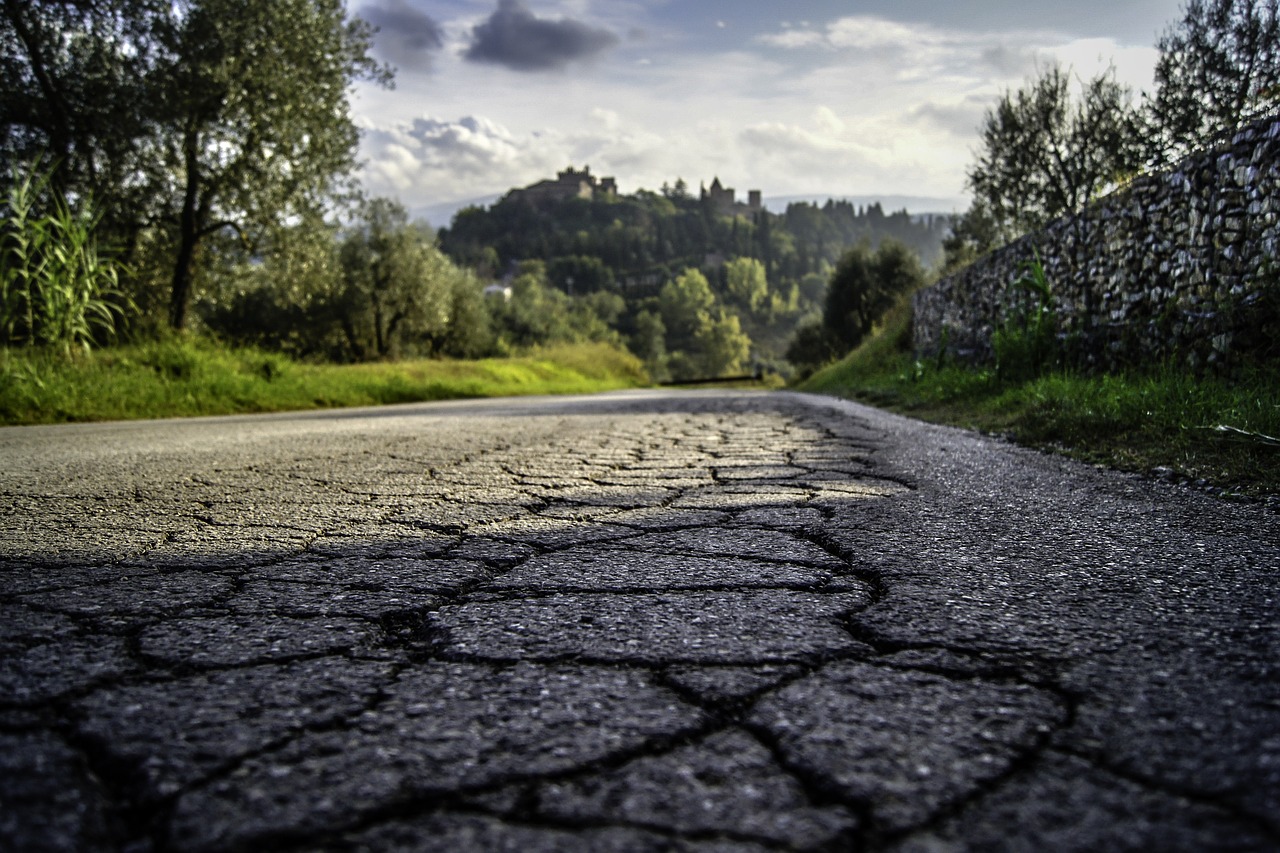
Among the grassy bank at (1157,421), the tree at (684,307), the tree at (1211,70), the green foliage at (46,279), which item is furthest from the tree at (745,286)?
the green foliage at (46,279)

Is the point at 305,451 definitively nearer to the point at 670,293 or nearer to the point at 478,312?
the point at 478,312

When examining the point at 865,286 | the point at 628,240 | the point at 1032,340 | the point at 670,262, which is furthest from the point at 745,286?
the point at 1032,340

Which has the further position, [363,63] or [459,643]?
[363,63]

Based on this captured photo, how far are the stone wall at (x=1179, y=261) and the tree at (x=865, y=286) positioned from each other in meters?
19.7

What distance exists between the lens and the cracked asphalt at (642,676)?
2.98 ft

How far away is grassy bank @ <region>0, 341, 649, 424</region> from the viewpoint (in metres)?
6.88

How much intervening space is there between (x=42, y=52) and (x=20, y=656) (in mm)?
14197

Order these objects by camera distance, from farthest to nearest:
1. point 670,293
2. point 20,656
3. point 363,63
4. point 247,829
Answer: point 670,293
point 363,63
point 20,656
point 247,829

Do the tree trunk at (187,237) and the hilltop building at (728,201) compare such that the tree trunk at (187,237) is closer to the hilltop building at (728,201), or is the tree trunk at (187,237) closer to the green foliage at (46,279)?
the green foliage at (46,279)

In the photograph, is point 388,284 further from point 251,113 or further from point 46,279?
point 46,279

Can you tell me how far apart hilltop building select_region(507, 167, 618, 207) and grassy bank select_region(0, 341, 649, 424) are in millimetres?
128254

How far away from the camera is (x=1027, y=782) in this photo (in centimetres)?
96

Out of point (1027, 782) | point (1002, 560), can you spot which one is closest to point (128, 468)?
point (1002, 560)

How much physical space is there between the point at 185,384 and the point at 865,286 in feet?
81.8
